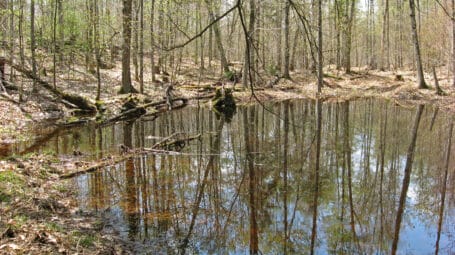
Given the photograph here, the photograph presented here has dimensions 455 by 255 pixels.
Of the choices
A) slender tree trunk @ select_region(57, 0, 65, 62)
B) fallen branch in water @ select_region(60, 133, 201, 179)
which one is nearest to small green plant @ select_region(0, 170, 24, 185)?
fallen branch in water @ select_region(60, 133, 201, 179)

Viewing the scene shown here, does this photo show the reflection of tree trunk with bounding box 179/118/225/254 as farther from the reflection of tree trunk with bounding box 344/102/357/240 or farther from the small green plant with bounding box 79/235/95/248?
the reflection of tree trunk with bounding box 344/102/357/240

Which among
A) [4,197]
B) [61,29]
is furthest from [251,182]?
[61,29]

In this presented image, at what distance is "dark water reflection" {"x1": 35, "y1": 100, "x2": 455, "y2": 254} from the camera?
621 centimetres

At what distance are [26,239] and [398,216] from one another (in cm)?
579

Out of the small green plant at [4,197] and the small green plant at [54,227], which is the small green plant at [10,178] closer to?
the small green plant at [4,197]

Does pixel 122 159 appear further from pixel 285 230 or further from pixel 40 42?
pixel 40 42

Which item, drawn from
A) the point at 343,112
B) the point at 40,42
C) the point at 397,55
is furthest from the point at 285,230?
the point at 397,55

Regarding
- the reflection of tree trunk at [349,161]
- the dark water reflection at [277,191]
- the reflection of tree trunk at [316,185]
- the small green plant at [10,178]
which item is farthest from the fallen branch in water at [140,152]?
the reflection of tree trunk at [349,161]

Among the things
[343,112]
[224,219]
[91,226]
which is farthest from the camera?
[343,112]

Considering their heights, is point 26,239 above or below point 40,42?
below

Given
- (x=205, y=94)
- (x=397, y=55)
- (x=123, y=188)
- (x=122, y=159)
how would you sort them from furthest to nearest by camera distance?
(x=397, y=55)
(x=205, y=94)
(x=122, y=159)
(x=123, y=188)

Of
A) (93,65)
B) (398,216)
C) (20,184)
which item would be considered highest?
(93,65)

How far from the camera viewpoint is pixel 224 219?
6.93 m

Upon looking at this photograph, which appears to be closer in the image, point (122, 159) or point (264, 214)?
point (264, 214)
